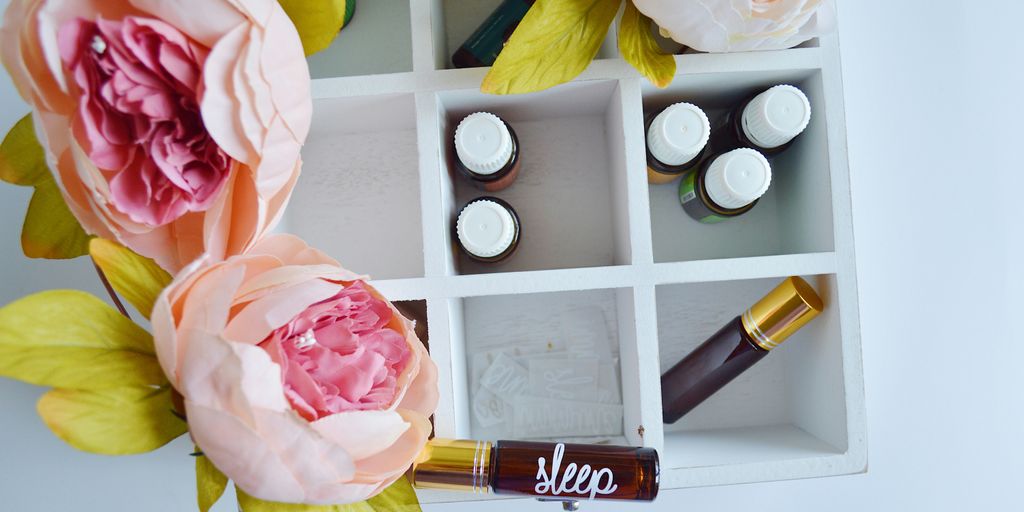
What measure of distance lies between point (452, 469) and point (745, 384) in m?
0.28

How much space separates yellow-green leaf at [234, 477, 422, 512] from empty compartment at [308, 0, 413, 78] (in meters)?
0.33

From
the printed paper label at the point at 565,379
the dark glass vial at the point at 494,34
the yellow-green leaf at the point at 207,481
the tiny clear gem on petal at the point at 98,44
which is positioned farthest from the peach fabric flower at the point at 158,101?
the printed paper label at the point at 565,379

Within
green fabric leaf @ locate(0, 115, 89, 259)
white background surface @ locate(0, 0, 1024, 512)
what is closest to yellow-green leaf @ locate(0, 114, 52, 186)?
green fabric leaf @ locate(0, 115, 89, 259)

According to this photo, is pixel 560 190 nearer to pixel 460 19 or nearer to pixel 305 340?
pixel 460 19

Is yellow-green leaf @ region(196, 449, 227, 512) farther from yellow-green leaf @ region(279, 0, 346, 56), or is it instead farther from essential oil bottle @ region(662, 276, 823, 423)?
essential oil bottle @ region(662, 276, 823, 423)

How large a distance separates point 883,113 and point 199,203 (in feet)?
1.86

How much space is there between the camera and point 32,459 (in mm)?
544

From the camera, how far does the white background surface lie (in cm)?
56

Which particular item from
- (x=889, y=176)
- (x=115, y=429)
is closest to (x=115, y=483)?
(x=115, y=429)

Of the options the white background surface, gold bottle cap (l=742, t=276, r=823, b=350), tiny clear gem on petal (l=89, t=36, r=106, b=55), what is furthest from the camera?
the white background surface

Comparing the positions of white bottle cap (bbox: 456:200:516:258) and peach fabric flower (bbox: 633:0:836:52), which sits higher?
peach fabric flower (bbox: 633:0:836:52)

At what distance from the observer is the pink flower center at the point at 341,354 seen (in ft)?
0.95

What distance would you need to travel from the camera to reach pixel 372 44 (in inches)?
20.8

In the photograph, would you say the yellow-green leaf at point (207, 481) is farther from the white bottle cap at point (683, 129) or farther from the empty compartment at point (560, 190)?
the white bottle cap at point (683, 129)
